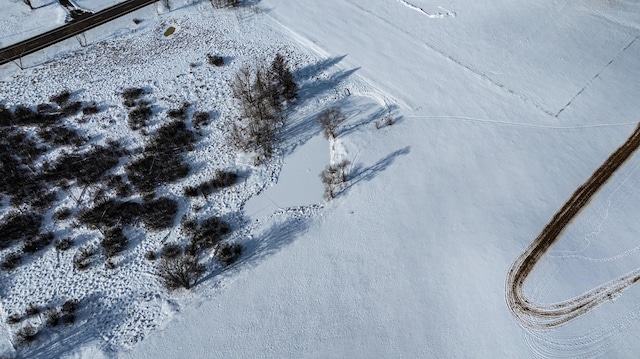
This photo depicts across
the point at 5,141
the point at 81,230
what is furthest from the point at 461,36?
the point at 5,141

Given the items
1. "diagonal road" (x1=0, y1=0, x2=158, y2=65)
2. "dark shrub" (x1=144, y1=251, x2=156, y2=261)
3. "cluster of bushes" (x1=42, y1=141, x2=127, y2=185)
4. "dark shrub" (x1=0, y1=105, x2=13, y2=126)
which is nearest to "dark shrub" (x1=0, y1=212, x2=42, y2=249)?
"cluster of bushes" (x1=42, y1=141, x2=127, y2=185)

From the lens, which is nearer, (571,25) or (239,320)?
(239,320)

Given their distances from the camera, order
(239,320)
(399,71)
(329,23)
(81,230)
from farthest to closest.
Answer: (329,23) < (399,71) < (81,230) < (239,320)

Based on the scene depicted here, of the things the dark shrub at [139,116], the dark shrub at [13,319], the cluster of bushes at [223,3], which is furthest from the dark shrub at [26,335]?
the cluster of bushes at [223,3]

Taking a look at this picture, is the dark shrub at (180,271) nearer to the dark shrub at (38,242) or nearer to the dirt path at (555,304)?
the dark shrub at (38,242)

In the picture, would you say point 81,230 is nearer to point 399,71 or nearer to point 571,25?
point 399,71

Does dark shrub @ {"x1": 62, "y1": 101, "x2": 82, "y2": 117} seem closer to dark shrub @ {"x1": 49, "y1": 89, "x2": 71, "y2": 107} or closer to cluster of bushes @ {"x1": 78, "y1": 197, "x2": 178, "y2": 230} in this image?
dark shrub @ {"x1": 49, "y1": 89, "x2": 71, "y2": 107}

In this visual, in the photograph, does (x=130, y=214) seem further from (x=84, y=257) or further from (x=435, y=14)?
(x=435, y=14)

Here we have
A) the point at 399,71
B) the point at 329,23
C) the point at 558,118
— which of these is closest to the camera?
the point at 558,118
